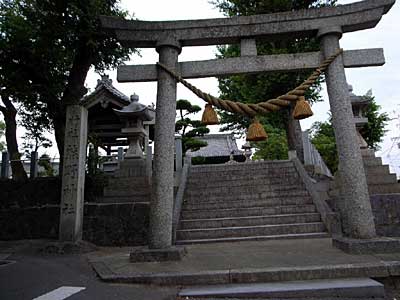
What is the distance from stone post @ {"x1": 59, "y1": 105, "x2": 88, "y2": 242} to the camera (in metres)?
6.77

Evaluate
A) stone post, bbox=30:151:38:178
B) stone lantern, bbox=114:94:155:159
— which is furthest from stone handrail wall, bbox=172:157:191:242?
stone post, bbox=30:151:38:178

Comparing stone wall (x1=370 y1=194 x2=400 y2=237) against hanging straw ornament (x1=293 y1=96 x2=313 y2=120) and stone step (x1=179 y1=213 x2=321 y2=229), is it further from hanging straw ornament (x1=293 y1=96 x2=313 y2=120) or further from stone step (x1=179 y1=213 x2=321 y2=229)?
hanging straw ornament (x1=293 y1=96 x2=313 y2=120)

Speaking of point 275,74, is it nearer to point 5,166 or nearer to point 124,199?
point 124,199

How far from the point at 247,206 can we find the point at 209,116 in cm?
372

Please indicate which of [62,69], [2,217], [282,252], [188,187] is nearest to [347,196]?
[282,252]

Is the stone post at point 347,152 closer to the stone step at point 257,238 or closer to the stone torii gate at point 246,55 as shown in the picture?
the stone torii gate at point 246,55

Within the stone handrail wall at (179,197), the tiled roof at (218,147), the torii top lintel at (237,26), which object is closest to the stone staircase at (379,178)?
the torii top lintel at (237,26)

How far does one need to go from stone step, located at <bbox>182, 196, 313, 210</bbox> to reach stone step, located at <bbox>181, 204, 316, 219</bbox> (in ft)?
0.80

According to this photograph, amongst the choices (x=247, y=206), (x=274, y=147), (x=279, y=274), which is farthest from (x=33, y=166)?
(x=274, y=147)

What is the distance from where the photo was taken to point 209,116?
18.5ft

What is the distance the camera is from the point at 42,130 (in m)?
13.6

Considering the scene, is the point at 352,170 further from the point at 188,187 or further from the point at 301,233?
the point at 188,187

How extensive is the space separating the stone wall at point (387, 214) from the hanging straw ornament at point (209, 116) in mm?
4905

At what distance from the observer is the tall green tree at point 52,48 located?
31.6ft
